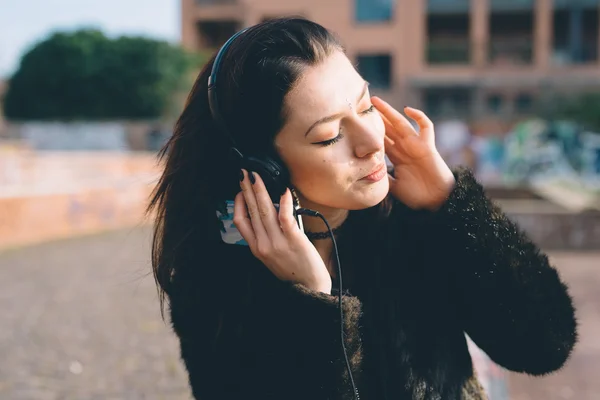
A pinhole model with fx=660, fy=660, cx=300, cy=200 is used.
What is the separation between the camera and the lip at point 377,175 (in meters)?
1.42

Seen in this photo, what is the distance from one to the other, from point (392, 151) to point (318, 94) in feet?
1.00

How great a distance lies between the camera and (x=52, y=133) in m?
38.0

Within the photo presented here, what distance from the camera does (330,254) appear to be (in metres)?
1.56

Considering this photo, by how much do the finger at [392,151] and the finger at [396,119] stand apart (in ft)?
0.10

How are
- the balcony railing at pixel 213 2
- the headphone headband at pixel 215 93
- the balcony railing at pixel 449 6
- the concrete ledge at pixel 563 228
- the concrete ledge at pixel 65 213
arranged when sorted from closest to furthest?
1. the headphone headband at pixel 215 93
2. the concrete ledge at pixel 563 228
3. the concrete ledge at pixel 65 213
4. the balcony railing at pixel 449 6
5. the balcony railing at pixel 213 2

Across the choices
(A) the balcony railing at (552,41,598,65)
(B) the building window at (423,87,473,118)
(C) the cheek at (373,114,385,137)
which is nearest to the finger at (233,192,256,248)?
(C) the cheek at (373,114,385,137)

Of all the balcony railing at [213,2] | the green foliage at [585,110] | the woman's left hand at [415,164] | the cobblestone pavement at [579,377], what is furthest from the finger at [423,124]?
the balcony railing at [213,2]

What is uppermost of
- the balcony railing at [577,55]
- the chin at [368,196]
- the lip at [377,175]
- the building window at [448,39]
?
the lip at [377,175]

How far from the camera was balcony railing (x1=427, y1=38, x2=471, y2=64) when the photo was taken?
35.2 m

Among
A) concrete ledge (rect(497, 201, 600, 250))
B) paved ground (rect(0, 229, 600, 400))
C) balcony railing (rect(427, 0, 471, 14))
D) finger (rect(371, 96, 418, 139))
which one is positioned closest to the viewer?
finger (rect(371, 96, 418, 139))

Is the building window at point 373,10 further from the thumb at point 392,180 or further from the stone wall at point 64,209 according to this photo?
the thumb at point 392,180

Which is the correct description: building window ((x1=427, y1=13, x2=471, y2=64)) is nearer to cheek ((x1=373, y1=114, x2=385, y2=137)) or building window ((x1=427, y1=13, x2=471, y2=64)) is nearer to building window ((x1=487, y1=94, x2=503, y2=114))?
building window ((x1=487, y1=94, x2=503, y2=114))

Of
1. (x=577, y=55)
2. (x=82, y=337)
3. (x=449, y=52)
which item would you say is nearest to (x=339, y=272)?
(x=82, y=337)

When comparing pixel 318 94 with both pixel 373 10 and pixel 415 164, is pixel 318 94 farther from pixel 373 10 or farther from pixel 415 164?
pixel 373 10
